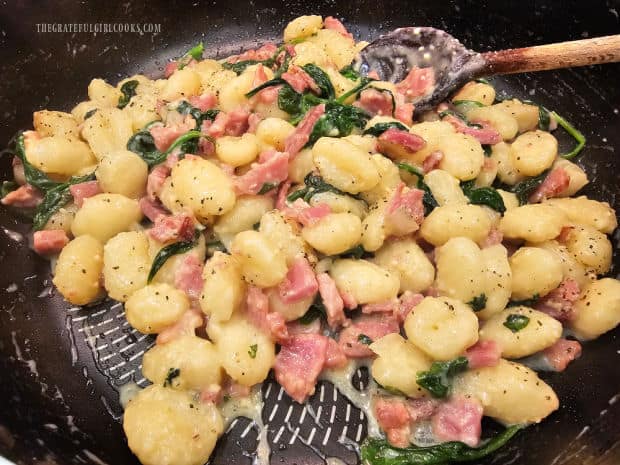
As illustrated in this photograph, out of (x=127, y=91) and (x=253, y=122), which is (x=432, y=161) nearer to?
(x=253, y=122)

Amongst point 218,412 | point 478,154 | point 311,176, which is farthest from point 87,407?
point 478,154

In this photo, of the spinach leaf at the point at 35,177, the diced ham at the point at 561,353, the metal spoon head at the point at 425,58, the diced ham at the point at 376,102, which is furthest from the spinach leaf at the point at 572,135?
the spinach leaf at the point at 35,177

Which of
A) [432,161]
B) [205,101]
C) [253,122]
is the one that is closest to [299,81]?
[253,122]

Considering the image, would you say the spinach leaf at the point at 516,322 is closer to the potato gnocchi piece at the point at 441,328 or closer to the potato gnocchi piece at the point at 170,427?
the potato gnocchi piece at the point at 441,328

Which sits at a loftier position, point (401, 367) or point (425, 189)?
point (425, 189)

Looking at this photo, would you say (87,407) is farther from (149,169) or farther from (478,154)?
(478,154)

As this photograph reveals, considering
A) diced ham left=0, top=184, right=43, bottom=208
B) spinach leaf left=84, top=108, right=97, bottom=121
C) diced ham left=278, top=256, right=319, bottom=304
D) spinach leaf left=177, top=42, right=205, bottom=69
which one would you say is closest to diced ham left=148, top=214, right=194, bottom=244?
diced ham left=278, top=256, right=319, bottom=304

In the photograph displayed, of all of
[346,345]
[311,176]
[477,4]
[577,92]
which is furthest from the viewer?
[477,4]

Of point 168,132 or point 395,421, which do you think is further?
point 168,132
